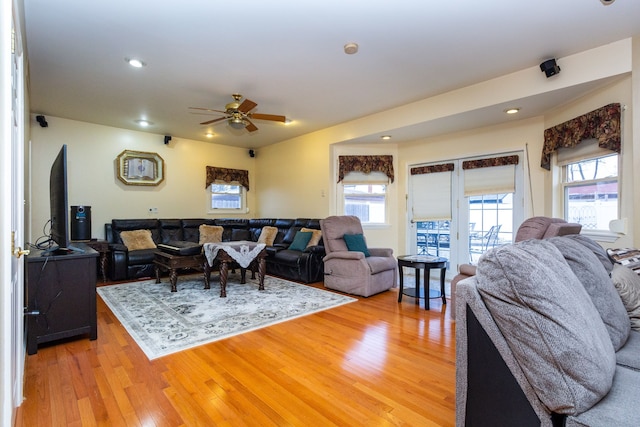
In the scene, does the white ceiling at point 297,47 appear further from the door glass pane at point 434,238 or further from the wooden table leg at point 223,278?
the wooden table leg at point 223,278

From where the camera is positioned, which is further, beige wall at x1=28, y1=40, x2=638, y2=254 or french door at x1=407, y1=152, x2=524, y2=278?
french door at x1=407, y1=152, x2=524, y2=278

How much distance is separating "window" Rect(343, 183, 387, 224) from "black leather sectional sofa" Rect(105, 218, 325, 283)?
0.74 metres

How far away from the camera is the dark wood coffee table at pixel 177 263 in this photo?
4137 mm

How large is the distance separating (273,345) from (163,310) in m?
1.55

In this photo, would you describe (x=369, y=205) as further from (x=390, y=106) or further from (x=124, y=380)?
(x=124, y=380)

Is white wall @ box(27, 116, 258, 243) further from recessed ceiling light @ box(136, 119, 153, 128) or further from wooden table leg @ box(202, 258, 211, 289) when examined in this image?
wooden table leg @ box(202, 258, 211, 289)

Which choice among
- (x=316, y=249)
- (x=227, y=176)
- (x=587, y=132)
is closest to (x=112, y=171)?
(x=227, y=176)

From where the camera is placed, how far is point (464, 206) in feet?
16.1

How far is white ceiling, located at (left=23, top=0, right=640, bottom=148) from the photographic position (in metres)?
2.41

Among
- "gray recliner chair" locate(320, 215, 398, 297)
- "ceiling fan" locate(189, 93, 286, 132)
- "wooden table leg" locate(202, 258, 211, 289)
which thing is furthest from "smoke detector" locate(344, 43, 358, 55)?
"wooden table leg" locate(202, 258, 211, 289)

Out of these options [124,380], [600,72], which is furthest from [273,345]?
[600,72]

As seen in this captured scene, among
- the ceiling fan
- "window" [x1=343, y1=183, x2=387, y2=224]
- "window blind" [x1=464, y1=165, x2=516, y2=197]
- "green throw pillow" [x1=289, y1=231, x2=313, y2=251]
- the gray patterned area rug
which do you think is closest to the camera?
the gray patterned area rug

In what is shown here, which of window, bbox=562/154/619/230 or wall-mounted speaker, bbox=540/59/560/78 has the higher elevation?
wall-mounted speaker, bbox=540/59/560/78

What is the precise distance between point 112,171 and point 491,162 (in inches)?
248
